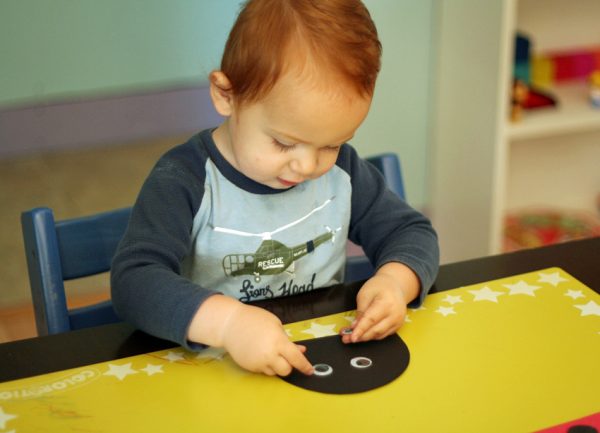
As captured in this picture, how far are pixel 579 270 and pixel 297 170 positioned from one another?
0.36m

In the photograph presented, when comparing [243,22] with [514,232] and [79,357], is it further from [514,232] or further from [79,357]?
[514,232]

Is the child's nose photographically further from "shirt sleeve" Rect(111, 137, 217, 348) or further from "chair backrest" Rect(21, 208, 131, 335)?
"chair backrest" Rect(21, 208, 131, 335)

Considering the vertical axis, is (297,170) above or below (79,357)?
above

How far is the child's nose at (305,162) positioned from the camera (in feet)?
2.56

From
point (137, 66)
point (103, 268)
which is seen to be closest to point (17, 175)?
point (137, 66)

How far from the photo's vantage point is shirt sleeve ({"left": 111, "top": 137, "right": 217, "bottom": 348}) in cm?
74

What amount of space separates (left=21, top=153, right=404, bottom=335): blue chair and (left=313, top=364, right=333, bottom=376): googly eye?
1.23 feet

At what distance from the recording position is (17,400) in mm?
678

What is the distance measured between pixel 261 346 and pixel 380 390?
111 mm

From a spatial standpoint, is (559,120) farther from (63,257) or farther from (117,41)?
(63,257)

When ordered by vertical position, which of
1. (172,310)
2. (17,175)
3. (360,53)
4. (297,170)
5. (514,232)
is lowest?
(514,232)

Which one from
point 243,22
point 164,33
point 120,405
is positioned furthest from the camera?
point 164,33

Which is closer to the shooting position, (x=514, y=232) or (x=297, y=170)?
(x=297, y=170)

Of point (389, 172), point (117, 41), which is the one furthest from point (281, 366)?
point (117, 41)
